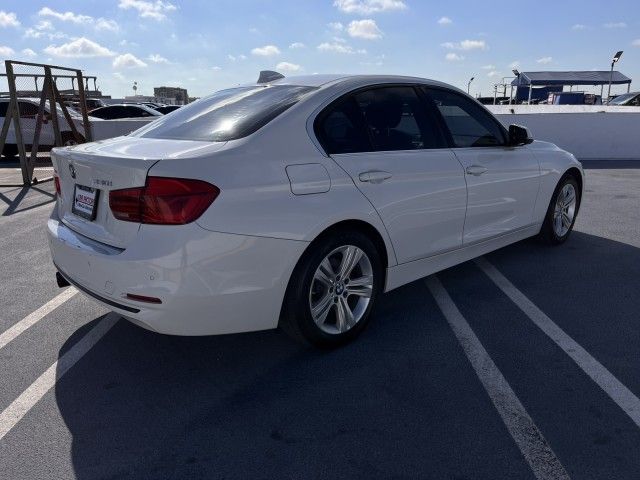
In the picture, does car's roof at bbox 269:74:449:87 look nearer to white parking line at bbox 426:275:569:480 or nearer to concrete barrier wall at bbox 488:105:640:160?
white parking line at bbox 426:275:569:480

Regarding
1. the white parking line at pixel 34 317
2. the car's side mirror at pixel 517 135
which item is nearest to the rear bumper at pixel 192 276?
the white parking line at pixel 34 317

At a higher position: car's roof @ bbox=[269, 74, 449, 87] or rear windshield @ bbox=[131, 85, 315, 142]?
car's roof @ bbox=[269, 74, 449, 87]

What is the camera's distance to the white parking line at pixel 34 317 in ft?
11.8

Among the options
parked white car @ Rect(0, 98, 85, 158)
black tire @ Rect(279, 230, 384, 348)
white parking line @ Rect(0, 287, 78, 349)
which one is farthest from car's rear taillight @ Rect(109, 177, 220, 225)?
parked white car @ Rect(0, 98, 85, 158)

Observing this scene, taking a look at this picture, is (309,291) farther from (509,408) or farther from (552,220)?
(552,220)

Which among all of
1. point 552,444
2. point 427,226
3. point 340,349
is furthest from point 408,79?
point 552,444

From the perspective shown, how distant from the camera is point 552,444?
7.94 feet

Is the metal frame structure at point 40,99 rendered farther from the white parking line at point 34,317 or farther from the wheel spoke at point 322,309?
the wheel spoke at point 322,309

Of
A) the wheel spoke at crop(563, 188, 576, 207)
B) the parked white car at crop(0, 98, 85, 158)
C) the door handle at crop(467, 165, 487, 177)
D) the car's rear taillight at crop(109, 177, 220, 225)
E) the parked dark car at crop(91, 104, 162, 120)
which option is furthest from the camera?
the parked dark car at crop(91, 104, 162, 120)

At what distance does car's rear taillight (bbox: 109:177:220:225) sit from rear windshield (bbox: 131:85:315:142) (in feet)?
1.50

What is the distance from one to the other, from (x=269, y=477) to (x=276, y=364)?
0.99 m

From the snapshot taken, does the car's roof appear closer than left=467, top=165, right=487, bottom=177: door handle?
Yes

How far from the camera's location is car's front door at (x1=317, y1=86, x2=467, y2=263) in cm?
329

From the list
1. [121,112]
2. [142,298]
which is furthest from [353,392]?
[121,112]
